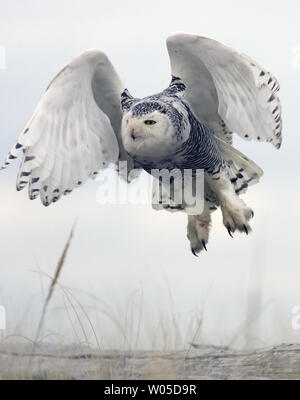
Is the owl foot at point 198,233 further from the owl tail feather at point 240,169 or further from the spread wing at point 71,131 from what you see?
the spread wing at point 71,131

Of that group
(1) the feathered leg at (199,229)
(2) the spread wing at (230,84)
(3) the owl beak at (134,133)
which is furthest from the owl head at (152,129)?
(1) the feathered leg at (199,229)

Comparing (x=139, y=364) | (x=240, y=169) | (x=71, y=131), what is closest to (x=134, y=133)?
(x=71, y=131)

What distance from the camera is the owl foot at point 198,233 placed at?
6145 millimetres

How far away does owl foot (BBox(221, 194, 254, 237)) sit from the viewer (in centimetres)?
562

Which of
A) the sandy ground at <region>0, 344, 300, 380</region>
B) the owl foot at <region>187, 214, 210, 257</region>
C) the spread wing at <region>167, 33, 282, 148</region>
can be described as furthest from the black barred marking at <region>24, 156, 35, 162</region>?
the owl foot at <region>187, 214, 210, 257</region>

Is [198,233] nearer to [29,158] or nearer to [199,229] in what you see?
[199,229]

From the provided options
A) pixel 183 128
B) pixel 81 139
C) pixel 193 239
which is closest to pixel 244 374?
pixel 193 239

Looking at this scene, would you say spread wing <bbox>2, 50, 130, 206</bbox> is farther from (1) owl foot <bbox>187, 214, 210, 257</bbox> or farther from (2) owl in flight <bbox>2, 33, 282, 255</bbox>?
(1) owl foot <bbox>187, 214, 210, 257</bbox>

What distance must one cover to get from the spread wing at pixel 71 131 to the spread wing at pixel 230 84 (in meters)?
0.58

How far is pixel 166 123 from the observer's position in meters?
5.23

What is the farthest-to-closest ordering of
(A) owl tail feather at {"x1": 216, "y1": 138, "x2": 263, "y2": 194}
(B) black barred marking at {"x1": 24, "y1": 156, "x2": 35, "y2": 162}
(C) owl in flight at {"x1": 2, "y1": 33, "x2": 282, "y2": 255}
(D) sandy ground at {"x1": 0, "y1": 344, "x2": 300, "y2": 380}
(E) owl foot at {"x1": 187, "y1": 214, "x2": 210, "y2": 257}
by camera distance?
1. (A) owl tail feather at {"x1": 216, "y1": 138, "x2": 263, "y2": 194}
2. (E) owl foot at {"x1": 187, "y1": 214, "x2": 210, "y2": 257}
3. (B) black barred marking at {"x1": 24, "y1": 156, "x2": 35, "y2": 162}
4. (C) owl in flight at {"x1": 2, "y1": 33, "x2": 282, "y2": 255}
5. (D) sandy ground at {"x1": 0, "y1": 344, "x2": 300, "y2": 380}

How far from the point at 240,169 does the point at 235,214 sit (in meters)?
0.72
